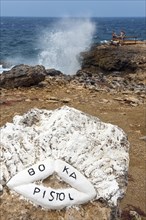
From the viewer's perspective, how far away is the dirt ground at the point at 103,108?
6664 millimetres

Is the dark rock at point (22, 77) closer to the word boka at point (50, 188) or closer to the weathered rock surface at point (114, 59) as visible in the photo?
the weathered rock surface at point (114, 59)

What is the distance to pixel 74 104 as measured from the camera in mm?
10430

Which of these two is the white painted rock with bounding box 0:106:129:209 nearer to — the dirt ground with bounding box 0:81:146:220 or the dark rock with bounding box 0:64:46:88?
the dirt ground with bounding box 0:81:146:220

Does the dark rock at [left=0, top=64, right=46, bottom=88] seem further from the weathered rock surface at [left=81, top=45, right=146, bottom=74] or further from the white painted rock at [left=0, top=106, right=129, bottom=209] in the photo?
the white painted rock at [left=0, top=106, right=129, bottom=209]

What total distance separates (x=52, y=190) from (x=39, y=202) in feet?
0.35

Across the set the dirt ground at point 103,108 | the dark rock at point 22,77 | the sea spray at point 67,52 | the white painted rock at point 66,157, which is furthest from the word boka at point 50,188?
the sea spray at point 67,52

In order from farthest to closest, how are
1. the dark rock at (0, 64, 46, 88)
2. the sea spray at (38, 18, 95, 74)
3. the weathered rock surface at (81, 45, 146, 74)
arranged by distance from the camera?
the sea spray at (38, 18, 95, 74) → the weathered rock surface at (81, 45, 146, 74) → the dark rock at (0, 64, 46, 88)

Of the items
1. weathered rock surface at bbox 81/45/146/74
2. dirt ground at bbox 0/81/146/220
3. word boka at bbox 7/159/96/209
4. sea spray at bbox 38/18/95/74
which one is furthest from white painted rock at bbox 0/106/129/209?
sea spray at bbox 38/18/95/74

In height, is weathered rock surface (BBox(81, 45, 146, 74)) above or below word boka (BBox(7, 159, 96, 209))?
below

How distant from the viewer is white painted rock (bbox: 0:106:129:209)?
2951 millimetres

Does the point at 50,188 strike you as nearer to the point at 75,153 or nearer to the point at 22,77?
the point at 75,153

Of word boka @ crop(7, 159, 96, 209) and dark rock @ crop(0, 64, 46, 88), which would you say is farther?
dark rock @ crop(0, 64, 46, 88)

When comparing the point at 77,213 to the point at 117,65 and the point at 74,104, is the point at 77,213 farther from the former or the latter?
the point at 117,65

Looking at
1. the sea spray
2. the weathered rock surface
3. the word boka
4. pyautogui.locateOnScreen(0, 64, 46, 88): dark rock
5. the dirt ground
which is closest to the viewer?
the word boka
